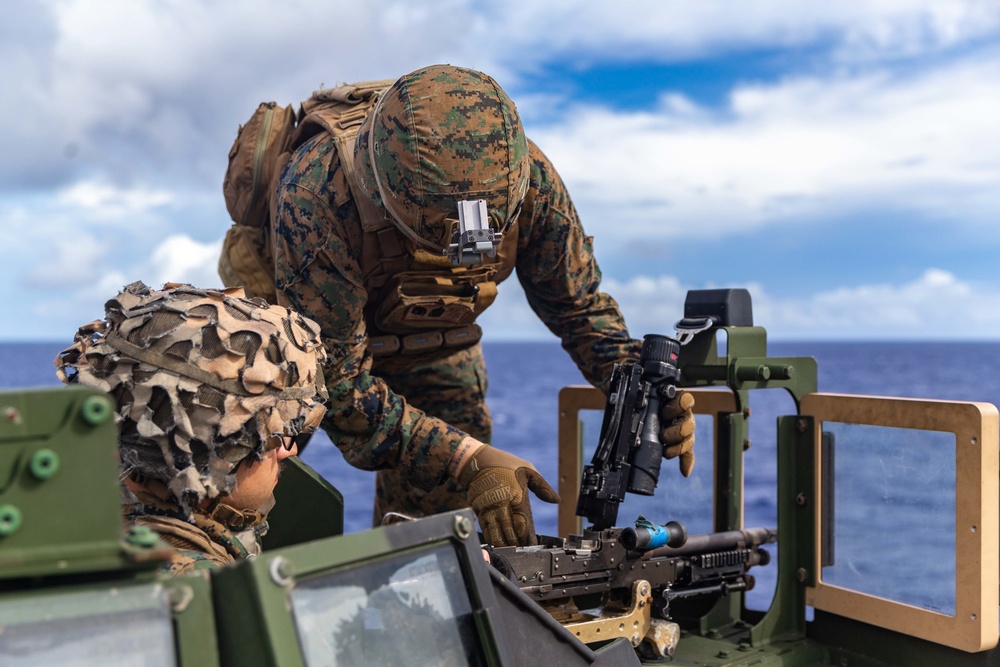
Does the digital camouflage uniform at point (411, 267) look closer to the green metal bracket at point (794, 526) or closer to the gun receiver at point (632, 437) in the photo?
the gun receiver at point (632, 437)

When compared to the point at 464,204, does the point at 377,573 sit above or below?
below

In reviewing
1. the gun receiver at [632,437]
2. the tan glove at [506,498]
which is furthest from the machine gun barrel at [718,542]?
the tan glove at [506,498]

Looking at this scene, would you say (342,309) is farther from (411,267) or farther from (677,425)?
(677,425)

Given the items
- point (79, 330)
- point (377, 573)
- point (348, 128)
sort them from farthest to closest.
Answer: point (348, 128)
point (79, 330)
point (377, 573)

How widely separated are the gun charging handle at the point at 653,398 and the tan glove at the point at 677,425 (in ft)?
0.09

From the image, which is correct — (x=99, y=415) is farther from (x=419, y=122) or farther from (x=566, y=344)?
(x=566, y=344)

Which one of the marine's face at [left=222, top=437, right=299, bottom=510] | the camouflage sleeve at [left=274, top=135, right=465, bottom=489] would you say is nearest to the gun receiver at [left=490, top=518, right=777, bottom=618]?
the camouflage sleeve at [left=274, top=135, right=465, bottom=489]

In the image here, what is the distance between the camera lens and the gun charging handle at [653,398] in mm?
3678

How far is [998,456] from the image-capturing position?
137 inches

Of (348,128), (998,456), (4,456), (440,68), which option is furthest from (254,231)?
(4,456)

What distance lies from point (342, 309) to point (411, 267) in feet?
1.10

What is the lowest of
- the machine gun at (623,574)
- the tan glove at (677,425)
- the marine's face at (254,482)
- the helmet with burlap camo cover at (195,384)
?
the machine gun at (623,574)

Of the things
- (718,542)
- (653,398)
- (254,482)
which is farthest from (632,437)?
(254,482)

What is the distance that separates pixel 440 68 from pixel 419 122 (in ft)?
1.12
